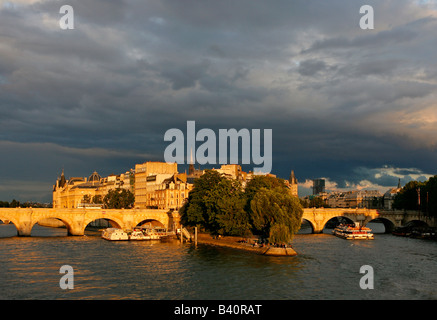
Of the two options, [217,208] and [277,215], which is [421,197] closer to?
[217,208]

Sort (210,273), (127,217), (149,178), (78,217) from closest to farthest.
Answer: (210,273) < (78,217) < (127,217) < (149,178)

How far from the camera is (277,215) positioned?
228 ft

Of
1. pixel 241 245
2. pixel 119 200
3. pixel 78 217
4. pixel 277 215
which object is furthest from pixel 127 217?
pixel 277 215

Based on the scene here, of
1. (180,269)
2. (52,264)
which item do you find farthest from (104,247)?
(180,269)

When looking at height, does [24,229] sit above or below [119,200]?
below

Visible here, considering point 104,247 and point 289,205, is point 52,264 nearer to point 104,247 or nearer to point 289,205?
point 104,247

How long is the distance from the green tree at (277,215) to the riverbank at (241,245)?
172cm

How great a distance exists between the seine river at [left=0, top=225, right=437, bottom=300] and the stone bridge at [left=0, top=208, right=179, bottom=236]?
55.6 ft

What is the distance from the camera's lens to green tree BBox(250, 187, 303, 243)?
67438mm

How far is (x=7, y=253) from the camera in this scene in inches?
2665

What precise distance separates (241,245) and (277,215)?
8.22 m

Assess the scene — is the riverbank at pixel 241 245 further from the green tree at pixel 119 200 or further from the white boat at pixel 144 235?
the green tree at pixel 119 200

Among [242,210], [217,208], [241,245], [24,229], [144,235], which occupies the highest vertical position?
[217,208]

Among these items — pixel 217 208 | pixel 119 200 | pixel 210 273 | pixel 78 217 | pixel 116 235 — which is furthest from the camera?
pixel 119 200
